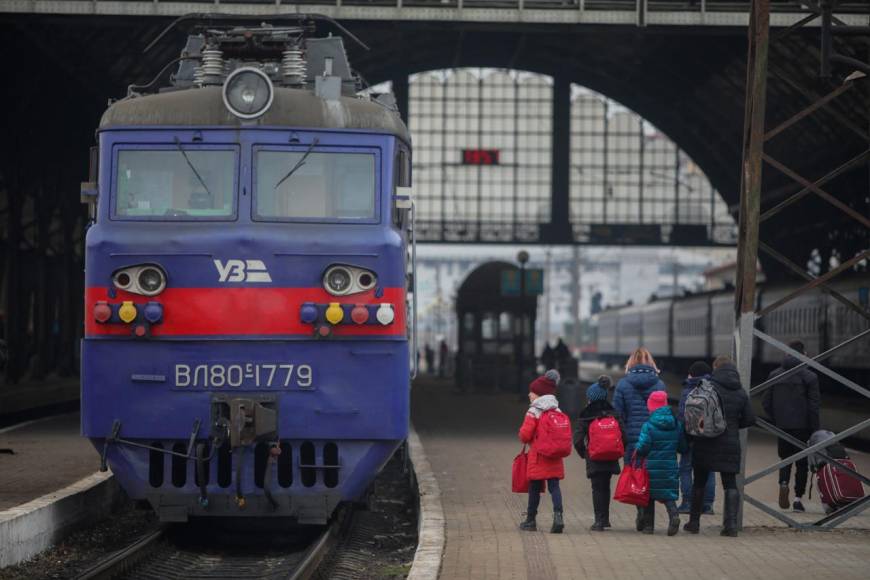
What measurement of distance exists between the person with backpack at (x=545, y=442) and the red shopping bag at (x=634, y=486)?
21.4 inches

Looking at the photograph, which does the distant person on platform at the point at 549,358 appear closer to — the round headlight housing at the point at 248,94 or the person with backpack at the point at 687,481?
the person with backpack at the point at 687,481

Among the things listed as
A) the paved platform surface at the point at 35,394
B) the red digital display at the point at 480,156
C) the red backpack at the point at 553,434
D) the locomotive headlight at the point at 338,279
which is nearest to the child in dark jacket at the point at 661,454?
the red backpack at the point at 553,434

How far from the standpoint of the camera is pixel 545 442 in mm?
13078

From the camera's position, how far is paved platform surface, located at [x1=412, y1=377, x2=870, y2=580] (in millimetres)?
10797

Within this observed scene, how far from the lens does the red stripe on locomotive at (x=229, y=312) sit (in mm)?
11820

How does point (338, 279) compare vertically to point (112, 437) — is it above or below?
above

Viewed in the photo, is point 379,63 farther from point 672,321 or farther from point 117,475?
point 117,475

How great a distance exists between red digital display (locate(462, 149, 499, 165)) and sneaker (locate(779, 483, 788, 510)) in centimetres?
4384

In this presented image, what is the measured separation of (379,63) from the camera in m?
49.4

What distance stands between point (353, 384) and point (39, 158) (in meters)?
28.0

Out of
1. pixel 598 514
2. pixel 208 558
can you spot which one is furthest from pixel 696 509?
pixel 208 558

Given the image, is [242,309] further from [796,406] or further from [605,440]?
[796,406]

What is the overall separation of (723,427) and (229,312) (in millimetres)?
4323

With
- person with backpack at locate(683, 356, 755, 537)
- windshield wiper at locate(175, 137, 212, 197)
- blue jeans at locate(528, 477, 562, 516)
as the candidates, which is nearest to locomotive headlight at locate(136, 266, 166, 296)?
windshield wiper at locate(175, 137, 212, 197)
